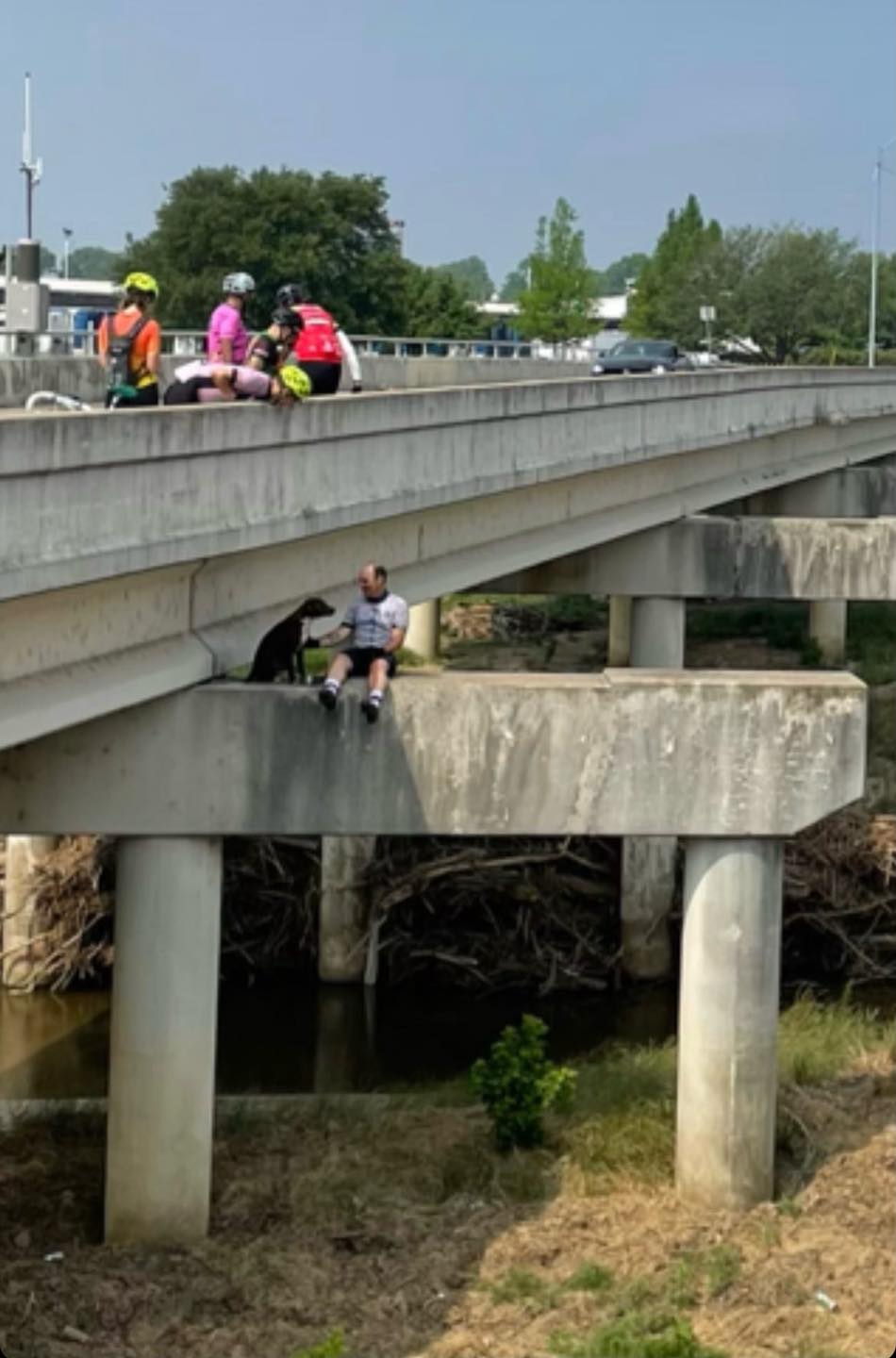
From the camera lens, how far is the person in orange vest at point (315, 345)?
14.5 m

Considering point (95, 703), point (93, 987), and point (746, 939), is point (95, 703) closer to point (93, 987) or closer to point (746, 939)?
point (746, 939)

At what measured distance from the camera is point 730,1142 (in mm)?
13109

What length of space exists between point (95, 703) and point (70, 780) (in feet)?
2.80

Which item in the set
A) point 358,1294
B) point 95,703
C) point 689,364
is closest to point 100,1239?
point 358,1294

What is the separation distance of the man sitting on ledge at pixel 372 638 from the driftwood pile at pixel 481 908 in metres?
9.20

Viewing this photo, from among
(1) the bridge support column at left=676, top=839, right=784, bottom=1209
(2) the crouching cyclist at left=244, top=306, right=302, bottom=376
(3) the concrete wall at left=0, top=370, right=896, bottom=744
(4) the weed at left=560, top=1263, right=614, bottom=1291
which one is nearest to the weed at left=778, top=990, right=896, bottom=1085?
(1) the bridge support column at left=676, top=839, right=784, bottom=1209

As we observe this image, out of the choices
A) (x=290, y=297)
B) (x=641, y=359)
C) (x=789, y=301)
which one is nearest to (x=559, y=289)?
(x=789, y=301)

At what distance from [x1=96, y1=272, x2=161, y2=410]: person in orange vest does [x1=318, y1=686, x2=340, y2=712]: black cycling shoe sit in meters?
1.95

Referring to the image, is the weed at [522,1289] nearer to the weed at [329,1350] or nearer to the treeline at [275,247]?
the weed at [329,1350]

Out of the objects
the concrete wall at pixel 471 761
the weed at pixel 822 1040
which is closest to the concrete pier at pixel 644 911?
the weed at pixel 822 1040

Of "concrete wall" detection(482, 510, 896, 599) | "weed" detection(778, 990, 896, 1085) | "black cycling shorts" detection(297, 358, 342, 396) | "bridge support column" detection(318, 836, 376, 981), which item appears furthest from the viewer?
"concrete wall" detection(482, 510, 896, 599)

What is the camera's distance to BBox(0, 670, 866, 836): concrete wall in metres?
12.2

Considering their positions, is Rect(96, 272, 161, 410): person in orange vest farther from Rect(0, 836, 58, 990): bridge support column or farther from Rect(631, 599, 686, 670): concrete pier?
Rect(631, 599, 686, 670): concrete pier

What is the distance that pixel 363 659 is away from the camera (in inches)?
506
